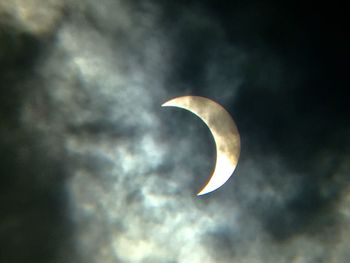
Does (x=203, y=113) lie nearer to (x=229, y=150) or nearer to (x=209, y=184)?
(x=229, y=150)

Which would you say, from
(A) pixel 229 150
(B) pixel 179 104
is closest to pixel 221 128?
(A) pixel 229 150


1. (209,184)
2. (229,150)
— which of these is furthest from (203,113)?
(209,184)

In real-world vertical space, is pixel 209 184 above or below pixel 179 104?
below

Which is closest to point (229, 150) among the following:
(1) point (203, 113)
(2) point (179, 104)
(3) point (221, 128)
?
A: (3) point (221, 128)

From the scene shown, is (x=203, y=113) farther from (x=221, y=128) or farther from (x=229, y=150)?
(x=229, y=150)

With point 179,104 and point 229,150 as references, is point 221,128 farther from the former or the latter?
point 179,104

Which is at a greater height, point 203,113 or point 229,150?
point 203,113

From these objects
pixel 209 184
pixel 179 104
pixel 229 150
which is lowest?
pixel 209 184
